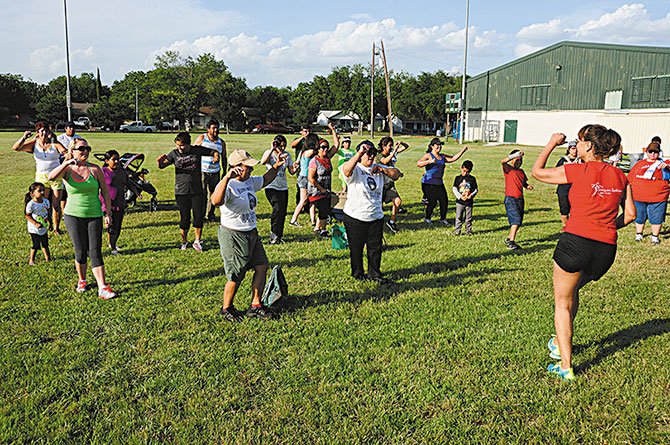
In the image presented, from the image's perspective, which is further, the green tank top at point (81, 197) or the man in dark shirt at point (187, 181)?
the man in dark shirt at point (187, 181)

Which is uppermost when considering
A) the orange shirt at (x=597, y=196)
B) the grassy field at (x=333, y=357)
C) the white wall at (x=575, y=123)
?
the white wall at (x=575, y=123)

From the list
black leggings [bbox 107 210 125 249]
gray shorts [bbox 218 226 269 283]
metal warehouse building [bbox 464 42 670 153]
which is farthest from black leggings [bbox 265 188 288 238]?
metal warehouse building [bbox 464 42 670 153]

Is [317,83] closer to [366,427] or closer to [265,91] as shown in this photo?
[265,91]

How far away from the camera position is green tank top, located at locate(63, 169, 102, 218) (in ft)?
20.3

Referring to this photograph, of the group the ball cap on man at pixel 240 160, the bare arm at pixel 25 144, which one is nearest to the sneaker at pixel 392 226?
the ball cap on man at pixel 240 160

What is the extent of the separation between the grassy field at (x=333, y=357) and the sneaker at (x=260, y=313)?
0.12 metres

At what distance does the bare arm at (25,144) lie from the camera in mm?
8438

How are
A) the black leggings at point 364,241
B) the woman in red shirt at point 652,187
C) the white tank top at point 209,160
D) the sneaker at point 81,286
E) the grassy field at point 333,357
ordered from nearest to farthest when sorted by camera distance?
the grassy field at point 333,357, the sneaker at point 81,286, the black leggings at point 364,241, the woman in red shirt at point 652,187, the white tank top at point 209,160

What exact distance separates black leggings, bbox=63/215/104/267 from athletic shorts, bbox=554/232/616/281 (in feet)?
16.6

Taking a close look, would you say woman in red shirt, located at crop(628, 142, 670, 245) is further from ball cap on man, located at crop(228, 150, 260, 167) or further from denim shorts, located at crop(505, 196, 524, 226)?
ball cap on man, located at crop(228, 150, 260, 167)

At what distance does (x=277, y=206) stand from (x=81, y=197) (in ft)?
11.3

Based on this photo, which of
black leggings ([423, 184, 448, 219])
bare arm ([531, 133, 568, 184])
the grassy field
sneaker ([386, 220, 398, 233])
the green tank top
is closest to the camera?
the grassy field

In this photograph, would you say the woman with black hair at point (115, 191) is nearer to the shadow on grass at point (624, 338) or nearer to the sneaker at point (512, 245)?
the sneaker at point (512, 245)

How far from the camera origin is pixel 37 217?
7.56 meters
